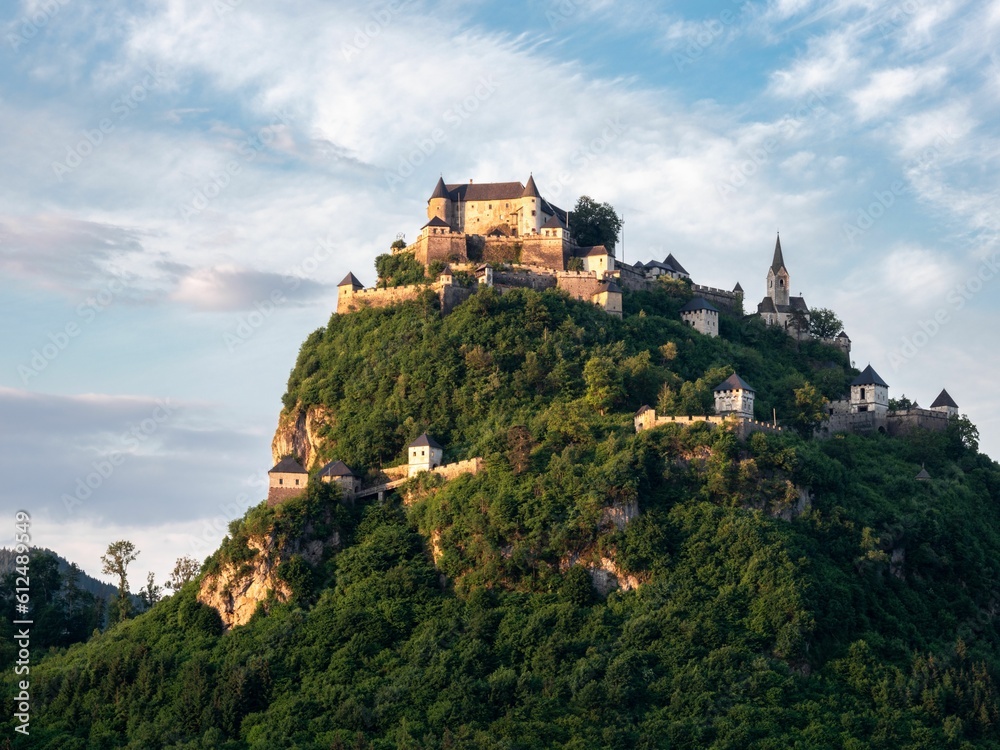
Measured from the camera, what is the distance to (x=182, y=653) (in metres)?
92.3

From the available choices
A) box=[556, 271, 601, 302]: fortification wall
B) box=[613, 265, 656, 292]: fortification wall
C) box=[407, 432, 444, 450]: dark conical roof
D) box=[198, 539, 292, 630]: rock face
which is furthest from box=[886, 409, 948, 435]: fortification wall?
box=[198, 539, 292, 630]: rock face

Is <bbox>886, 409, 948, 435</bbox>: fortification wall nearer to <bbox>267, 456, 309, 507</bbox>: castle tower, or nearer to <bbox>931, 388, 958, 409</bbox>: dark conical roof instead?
<bbox>931, 388, 958, 409</bbox>: dark conical roof

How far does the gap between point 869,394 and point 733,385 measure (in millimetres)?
16286

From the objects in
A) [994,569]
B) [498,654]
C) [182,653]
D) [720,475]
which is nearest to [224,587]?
[182,653]

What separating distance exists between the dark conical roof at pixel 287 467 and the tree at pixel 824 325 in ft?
150

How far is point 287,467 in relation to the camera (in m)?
101

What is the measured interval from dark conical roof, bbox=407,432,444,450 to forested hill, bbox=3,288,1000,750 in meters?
1.06

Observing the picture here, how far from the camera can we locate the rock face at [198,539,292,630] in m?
94.2

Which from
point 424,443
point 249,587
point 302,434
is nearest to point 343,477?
point 424,443

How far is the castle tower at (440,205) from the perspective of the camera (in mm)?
121688

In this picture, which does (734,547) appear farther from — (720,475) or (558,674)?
(558,674)

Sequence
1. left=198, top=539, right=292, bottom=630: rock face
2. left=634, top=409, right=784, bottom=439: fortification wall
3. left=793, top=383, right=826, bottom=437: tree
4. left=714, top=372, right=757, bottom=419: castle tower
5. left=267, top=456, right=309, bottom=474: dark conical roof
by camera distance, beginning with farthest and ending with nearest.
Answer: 1. left=793, top=383, right=826, bottom=437: tree
2. left=714, top=372, right=757, bottom=419: castle tower
3. left=267, top=456, right=309, bottom=474: dark conical roof
4. left=634, top=409, right=784, bottom=439: fortification wall
5. left=198, top=539, right=292, bottom=630: rock face

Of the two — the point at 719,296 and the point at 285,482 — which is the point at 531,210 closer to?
the point at 719,296

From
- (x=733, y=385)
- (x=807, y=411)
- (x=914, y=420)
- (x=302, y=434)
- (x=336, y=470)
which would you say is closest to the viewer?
(x=336, y=470)
